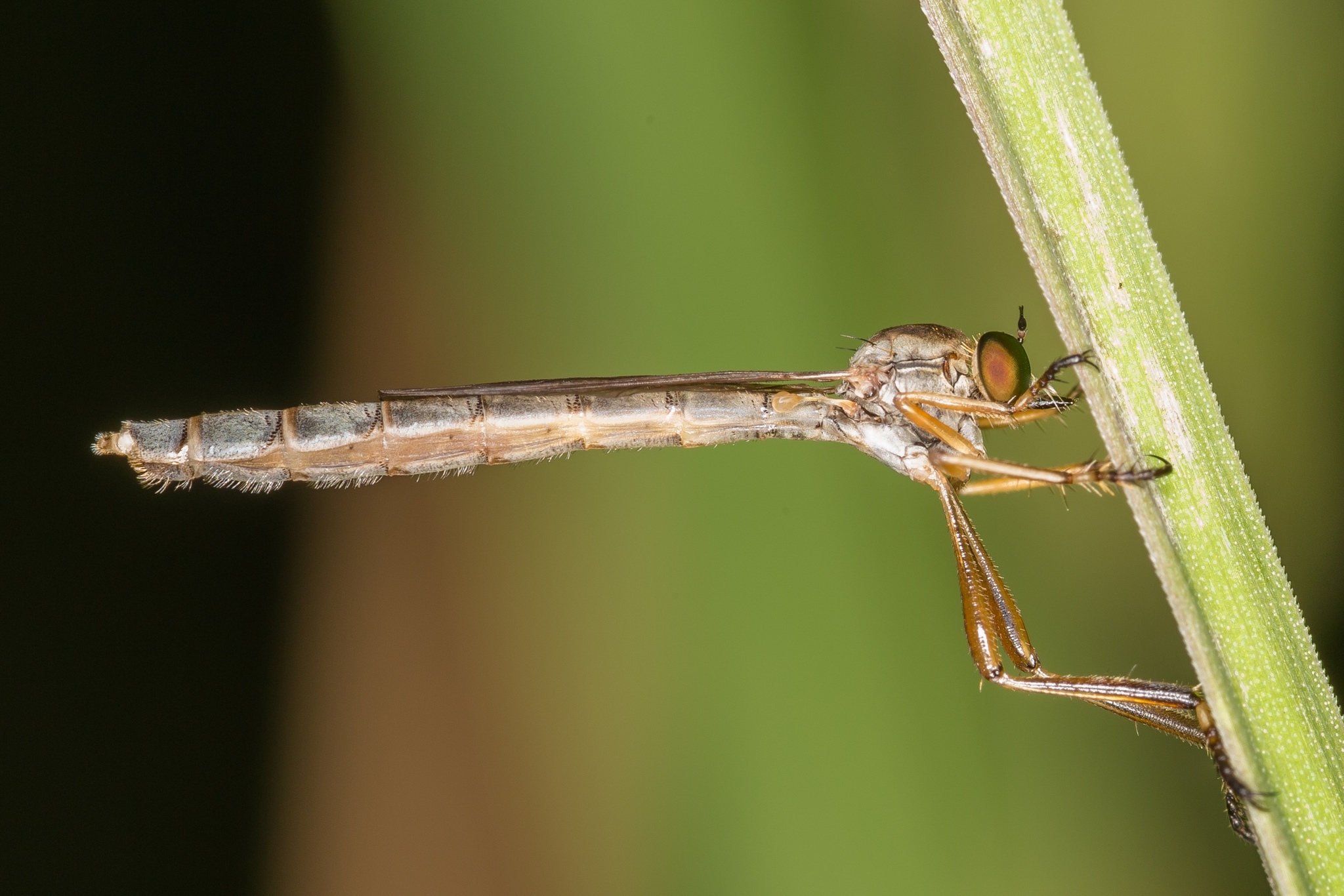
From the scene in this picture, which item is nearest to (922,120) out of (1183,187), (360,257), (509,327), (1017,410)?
(1183,187)

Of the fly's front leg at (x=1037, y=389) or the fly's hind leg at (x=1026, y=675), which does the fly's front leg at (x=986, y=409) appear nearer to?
the fly's front leg at (x=1037, y=389)

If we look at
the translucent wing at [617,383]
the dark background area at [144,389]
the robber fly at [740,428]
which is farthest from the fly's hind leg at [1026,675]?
Result: the dark background area at [144,389]

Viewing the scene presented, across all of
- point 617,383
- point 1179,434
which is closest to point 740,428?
point 617,383

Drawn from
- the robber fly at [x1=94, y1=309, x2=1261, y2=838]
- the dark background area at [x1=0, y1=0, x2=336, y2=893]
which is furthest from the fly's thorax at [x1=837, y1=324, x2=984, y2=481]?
the dark background area at [x1=0, y1=0, x2=336, y2=893]

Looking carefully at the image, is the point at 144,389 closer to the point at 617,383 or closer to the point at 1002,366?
the point at 617,383

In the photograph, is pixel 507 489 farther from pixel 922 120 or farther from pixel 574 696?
pixel 922 120

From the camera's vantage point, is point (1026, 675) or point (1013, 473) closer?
point (1013, 473)

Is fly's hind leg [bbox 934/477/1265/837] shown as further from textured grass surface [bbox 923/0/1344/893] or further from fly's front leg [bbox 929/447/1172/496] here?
textured grass surface [bbox 923/0/1344/893]
